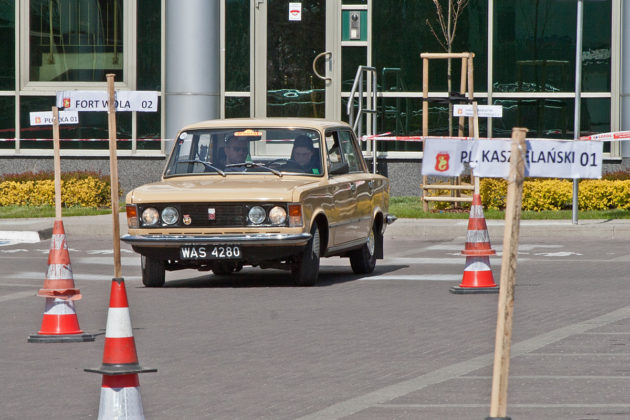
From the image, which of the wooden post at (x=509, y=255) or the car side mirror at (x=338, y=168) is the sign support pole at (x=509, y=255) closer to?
the wooden post at (x=509, y=255)

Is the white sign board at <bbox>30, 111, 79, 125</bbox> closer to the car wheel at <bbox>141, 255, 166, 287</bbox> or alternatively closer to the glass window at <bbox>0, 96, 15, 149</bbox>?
the car wheel at <bbox>141, 255, 166, 287</bbox>

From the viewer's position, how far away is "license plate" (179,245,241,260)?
13352 millimetres

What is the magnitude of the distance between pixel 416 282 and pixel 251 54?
14.9 metres

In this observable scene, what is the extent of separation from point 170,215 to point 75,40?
16.2 metres

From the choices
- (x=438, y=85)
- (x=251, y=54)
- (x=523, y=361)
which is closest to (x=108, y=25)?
(x=251, y=54)

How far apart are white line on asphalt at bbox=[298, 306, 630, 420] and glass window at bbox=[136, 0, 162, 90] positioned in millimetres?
18654

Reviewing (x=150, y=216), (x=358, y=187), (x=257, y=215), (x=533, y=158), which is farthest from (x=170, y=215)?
(x=533, y=158)

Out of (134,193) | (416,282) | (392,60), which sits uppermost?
(392,60)

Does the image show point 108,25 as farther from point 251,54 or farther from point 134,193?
point 134,193

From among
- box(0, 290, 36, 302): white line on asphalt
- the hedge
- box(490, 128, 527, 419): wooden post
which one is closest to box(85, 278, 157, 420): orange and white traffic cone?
box(490, 128, 527, 419): wooden post

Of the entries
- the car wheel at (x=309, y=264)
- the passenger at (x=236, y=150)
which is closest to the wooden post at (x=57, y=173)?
the passenger at (x=236, y=150)

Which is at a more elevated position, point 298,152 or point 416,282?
point 298,152

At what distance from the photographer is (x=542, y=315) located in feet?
37.4

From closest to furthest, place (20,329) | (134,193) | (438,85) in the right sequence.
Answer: (20,329)
(134,193)
(438,85)
